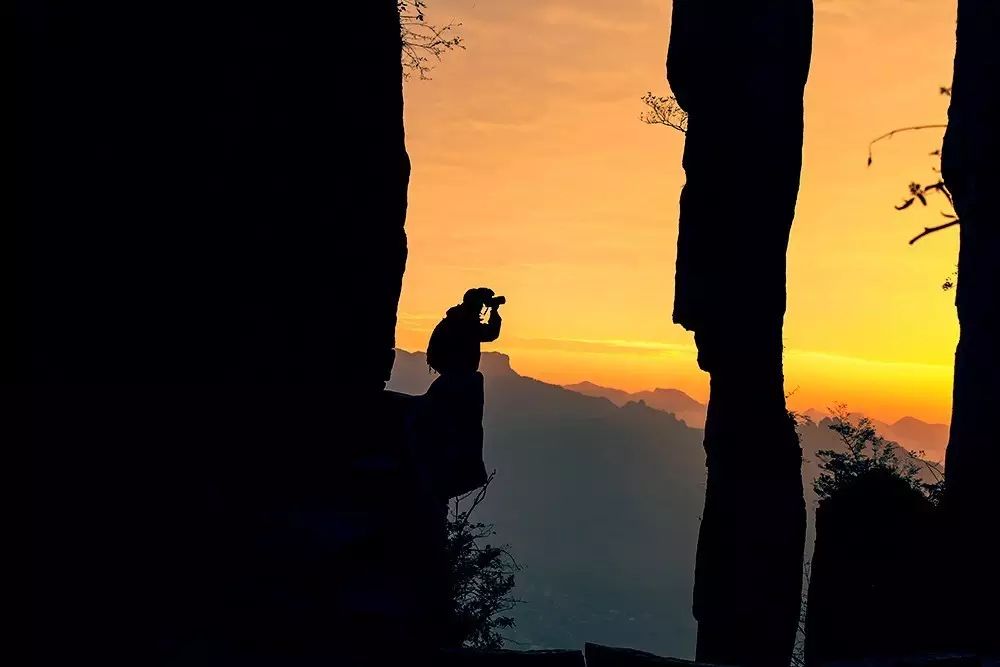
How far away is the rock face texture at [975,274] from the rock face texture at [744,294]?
5553 mm

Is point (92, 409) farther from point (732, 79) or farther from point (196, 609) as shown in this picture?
point (732, 79)

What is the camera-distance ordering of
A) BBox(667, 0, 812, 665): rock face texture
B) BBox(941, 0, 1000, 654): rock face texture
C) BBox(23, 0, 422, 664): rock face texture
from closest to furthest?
BBox(23, 0, 422, 664): rock face texture, BBox(941, 0, 1000, 654): rock face texture, BBox(667, 0, 812, 665): rock face texture

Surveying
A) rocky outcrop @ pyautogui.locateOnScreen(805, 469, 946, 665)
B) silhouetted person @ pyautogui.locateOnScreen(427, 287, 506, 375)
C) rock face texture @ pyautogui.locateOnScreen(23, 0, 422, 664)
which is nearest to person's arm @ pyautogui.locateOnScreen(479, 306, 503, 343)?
silhouetted person @ pyautogui.locateOnScreen(427, 287, 506, 375)

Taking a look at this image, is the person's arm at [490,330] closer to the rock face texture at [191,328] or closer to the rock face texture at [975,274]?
the rock face texture at [191,328]

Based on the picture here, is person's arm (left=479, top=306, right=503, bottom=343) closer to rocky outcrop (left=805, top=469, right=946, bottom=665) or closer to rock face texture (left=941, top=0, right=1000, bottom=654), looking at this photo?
rocky outcrop (left=805, top=469, right=946, bottom=665)

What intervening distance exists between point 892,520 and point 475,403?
28.0 ft

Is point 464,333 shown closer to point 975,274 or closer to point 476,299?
point 476,299

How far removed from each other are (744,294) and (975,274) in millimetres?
6795

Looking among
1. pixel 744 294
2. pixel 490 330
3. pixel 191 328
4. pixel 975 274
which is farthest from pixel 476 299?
pixel 744 294

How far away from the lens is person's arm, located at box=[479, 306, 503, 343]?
11.3 metres

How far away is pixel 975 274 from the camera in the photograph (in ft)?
55.1

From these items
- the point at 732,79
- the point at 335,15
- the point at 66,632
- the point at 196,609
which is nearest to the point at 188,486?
the point at 196,609

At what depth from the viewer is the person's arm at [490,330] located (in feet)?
37.1

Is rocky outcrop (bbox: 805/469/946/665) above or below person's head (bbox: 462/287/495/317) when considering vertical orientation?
below
